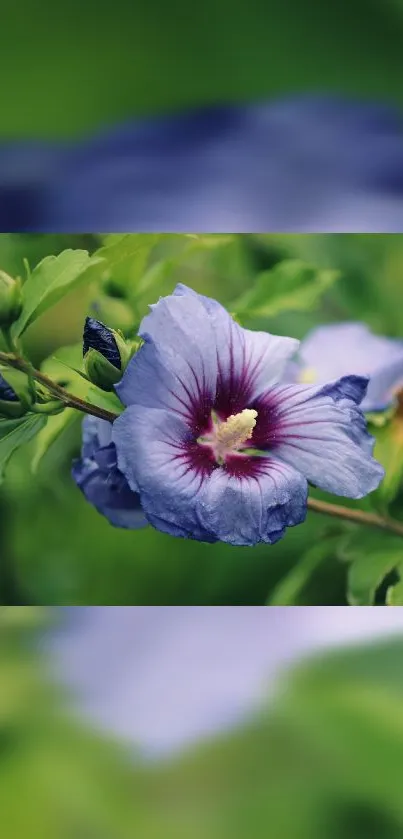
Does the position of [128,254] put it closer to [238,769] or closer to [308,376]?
[308,376]

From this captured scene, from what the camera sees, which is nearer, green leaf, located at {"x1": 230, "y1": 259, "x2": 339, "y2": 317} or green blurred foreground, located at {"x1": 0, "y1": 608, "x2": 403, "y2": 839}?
green blurred foreground, located at {"x1": 0, "y1": 608, "x2": 403, "y2": 839}

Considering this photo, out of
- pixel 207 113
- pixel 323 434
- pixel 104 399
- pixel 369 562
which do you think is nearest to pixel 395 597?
pixel 369 562

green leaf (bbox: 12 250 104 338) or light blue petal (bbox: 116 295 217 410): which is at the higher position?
green leaf (bbox: 12 250 104 338)

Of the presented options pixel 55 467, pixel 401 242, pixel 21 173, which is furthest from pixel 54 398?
pixel 401 242

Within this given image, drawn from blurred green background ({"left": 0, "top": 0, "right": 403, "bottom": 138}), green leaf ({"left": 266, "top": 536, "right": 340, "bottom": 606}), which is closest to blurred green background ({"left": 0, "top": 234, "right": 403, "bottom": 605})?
green leaf ({"left": 266, "top": 536, "right": 340, "bottom": 606})

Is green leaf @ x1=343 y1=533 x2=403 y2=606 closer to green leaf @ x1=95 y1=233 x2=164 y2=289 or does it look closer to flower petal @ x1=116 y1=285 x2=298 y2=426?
flower petal @ x1=116 y1=285 x2=298 y2=426

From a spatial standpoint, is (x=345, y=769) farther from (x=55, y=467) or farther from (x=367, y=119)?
(x=367, y=119)

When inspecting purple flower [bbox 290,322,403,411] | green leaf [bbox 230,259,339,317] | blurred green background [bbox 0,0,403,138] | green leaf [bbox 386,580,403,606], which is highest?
blurred green background [bbox 0,0,403,138]
